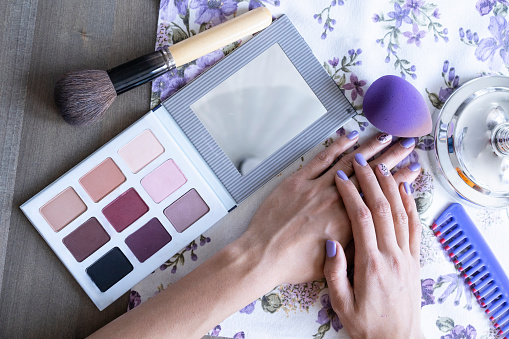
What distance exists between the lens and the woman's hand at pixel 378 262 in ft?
2.34

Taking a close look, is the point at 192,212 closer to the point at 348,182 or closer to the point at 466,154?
the point at 348,182

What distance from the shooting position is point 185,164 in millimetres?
731

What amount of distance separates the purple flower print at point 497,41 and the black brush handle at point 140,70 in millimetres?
503

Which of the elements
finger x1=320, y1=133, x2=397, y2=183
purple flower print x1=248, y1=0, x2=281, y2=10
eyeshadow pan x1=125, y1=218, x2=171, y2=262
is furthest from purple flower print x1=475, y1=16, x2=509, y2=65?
eyeshadow pan x1=125, y1=218, x2=171, y2=262

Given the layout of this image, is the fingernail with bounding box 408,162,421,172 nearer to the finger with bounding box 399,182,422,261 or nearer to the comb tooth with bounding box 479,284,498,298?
the finger with bounding box 399,182,422,261

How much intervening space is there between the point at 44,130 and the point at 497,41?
0.73 metres

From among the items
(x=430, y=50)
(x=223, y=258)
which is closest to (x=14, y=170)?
(x=223, y=258)

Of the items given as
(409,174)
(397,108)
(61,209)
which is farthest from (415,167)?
(61,209)

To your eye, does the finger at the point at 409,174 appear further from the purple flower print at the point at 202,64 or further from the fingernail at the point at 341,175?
the purple flower print at the point at 202,64

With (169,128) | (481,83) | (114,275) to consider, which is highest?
(169,128)

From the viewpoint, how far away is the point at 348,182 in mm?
743

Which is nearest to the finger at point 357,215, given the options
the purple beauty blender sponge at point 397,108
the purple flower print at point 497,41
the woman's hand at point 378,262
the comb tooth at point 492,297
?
the woman's hand at point 378,262

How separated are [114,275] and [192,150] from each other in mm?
221

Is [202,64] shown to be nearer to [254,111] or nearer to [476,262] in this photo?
[254,111]
